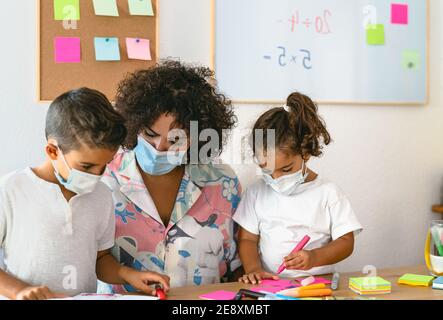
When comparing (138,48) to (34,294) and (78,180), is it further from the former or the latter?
(34,294)

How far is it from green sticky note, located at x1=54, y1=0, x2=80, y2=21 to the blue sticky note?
0.09 meters

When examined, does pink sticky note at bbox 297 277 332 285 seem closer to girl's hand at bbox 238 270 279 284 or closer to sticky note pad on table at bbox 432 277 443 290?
girl's hand at bbox 238 270 279 284

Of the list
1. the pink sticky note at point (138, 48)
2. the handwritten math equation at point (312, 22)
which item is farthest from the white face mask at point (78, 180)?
the handwritten math equation at point (312, 22)

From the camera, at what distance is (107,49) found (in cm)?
160

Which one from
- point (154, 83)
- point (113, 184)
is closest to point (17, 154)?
point (113, 184)

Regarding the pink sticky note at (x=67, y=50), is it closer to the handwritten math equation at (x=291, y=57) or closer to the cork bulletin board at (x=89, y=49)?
the cork bulletin board at (x=89, y=49)

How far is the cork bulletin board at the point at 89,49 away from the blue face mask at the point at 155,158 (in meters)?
0.31

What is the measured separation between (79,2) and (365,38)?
92cm

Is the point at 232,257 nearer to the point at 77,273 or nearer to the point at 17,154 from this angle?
the point at 77,273

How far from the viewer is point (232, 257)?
1523 millimetres

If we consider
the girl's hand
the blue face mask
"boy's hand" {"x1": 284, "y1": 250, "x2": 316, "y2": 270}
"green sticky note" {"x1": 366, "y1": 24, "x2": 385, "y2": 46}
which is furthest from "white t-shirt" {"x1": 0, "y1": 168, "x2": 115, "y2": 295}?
"green sticky note" {"x1": 366, "y1": 24, "x2": 385, "y2": 46}

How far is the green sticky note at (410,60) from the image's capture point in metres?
1.91
